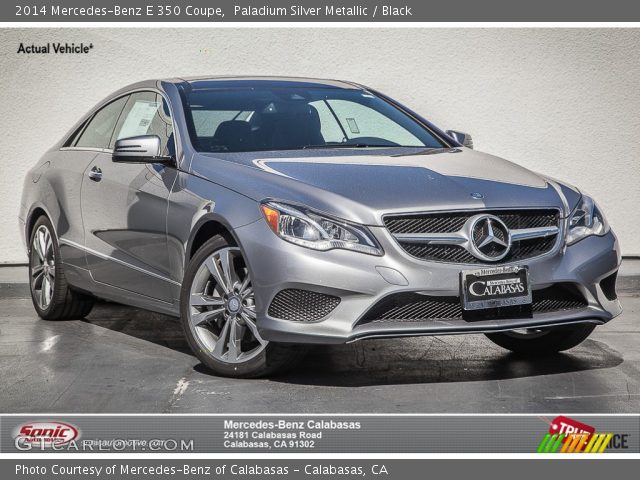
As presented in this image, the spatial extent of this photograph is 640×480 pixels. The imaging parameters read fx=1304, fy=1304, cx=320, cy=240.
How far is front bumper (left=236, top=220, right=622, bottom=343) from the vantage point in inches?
237

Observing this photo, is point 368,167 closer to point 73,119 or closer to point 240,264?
point 240,264

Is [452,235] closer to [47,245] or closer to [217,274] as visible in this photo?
[217,274]

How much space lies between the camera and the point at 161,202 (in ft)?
23.5

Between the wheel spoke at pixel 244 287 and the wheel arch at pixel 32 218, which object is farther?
the wheel arch at pixel 32 218

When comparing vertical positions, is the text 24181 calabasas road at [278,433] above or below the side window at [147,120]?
below

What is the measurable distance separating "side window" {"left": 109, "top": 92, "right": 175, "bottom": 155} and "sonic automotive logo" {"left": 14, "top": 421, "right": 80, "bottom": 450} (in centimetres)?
209

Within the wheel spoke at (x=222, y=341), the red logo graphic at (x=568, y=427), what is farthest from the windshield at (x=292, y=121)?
the red logo graphic at (x=568, y=427)

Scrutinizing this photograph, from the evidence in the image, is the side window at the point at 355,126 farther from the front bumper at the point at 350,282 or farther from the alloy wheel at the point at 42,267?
the alloy wheel at the point at 42,267

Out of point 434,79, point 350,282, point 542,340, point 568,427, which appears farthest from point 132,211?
point 434,79

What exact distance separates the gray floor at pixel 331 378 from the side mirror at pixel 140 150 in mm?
1149

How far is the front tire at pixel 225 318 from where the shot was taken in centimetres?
649

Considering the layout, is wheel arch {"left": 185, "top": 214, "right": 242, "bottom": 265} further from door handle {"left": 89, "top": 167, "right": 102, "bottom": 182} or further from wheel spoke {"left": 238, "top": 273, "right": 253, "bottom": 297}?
door handle {"left": 89, "top": 167, "right": 102, "bottom": 182}

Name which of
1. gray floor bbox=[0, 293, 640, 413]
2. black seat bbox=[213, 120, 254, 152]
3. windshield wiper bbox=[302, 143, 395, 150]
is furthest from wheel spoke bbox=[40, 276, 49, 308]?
windshield wiper bbox=[302, 143, 395, 150]

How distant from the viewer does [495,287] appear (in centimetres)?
621
